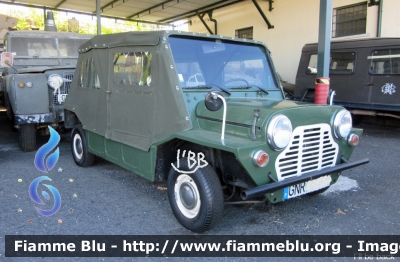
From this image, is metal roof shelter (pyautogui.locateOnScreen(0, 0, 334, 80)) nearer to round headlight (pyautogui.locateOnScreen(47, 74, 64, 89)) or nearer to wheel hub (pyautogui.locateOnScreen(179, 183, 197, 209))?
round headlight (pyautogui.locateOnScreen(47, 74, 64, 89))

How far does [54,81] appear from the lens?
19.8ft

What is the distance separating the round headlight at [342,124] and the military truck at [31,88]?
462 cm

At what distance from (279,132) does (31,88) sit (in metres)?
4.56

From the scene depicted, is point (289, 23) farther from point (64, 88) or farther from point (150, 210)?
point (150, 210)

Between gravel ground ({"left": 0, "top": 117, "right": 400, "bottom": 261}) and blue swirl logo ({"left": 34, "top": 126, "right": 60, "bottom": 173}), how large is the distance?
113mm

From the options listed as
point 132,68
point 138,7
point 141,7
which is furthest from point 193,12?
point 132,68

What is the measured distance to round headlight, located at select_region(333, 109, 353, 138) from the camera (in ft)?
10.9

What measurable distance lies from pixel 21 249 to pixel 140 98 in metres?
1.80

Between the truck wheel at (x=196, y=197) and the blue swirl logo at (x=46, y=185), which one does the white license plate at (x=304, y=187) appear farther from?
the blue swirl logo at (x=46, y=185)

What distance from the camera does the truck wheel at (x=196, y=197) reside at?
2.96 meters

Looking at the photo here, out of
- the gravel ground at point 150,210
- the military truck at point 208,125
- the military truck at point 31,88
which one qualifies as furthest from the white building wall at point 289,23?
the military truck at point 31,88

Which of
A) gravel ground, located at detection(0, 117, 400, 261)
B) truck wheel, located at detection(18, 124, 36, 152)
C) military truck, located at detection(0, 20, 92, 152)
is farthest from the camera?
truck wheel, located at detection(18, 124, 36, 152)

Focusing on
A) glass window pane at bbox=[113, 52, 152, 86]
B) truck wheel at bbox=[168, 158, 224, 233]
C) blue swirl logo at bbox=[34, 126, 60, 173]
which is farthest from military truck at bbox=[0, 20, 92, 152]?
truck wheel at bbox=[168, 158, 224, 233]

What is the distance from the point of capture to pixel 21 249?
116 inches
